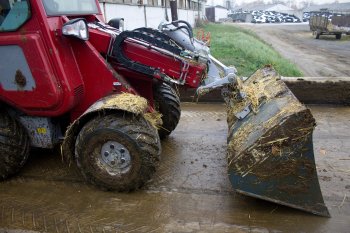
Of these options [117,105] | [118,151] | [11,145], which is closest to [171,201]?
[118,151]

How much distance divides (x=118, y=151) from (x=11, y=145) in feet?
4.08

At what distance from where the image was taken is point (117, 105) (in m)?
3.96

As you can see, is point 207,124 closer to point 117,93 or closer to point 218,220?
point 117,93

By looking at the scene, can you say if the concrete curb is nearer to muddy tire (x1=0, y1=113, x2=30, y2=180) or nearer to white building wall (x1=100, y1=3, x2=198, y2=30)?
muddy tire (x1=0, y1=113, x2=30, y2=180)

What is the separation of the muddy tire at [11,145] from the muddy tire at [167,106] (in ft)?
5.93

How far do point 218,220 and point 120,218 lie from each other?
3.06 feet

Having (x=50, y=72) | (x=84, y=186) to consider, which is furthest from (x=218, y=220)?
(x=50, y=72)

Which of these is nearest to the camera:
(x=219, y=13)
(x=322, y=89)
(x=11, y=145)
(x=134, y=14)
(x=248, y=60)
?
(x=11, y=145)

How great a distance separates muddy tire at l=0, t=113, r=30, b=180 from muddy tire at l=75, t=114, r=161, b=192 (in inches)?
30.3

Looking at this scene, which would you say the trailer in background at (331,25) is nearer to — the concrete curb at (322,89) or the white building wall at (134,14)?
the white building wall at (134,14)

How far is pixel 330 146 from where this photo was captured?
17.5ft

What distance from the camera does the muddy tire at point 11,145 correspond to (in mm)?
4320

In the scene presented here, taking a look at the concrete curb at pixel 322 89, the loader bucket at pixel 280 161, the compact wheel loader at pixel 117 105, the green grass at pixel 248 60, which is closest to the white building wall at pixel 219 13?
the green grass at pixel 248 60

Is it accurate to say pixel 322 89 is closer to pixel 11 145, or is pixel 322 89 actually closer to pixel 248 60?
pixel 11 145
